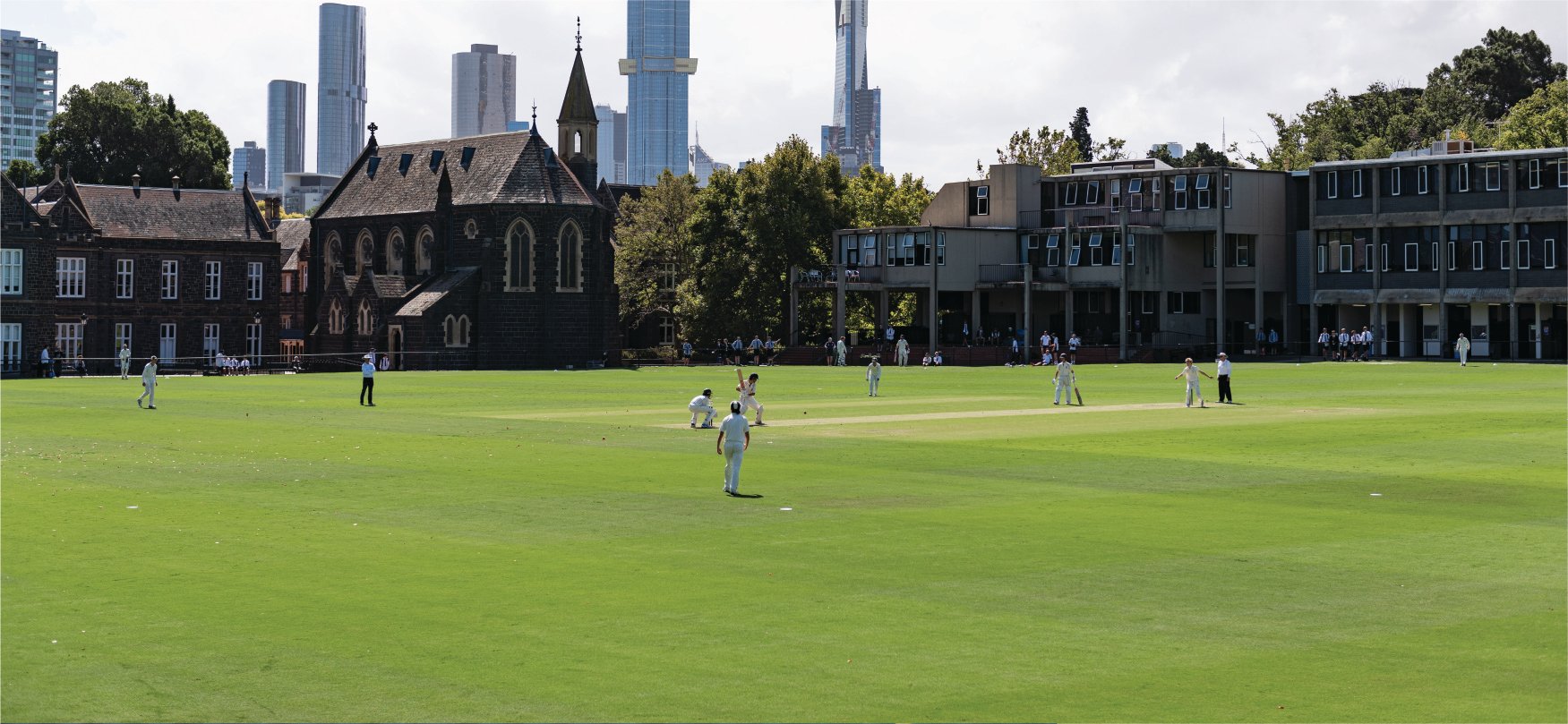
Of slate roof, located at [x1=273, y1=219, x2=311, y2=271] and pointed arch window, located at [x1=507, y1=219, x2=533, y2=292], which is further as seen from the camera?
slate roof, located at [x1=273, y1=219, x2=311, y2=271]

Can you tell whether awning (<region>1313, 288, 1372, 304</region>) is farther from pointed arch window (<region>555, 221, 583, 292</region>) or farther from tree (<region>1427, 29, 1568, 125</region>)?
tree (<region>1427, 29, 1568, 125</region>)

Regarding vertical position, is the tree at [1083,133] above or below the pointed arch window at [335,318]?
above

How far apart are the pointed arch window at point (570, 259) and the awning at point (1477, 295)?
1850 inches

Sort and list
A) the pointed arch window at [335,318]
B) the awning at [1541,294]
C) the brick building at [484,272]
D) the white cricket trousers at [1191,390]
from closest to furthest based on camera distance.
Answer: the white cricket trousers at [1191,390], the awning at [1541,294], the brick building at [484,272], the pointed arch window at [335,318]

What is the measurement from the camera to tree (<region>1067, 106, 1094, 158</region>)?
150750 millimetres

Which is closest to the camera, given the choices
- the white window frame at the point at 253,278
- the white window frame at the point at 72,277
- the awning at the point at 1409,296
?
the awning at the point at 1409,296

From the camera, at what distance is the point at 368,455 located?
29516 mm

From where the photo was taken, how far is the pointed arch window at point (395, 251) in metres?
103

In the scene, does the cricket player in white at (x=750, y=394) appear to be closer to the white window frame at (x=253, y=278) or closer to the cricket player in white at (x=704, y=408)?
the cricket player in white at (x=704, y=408)

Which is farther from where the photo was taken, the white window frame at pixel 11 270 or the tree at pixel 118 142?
the tree at pixel 118 142

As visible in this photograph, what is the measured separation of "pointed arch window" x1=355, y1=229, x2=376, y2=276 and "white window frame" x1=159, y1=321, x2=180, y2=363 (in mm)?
13375

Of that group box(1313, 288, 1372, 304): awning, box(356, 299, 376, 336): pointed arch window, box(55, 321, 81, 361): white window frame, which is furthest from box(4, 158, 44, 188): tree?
box(1313, 288, 1372, 304): awning

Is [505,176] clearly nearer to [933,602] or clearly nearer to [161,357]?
[161,357]

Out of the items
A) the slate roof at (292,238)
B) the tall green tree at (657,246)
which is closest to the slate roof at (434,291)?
the tall green tree at (657,246)
